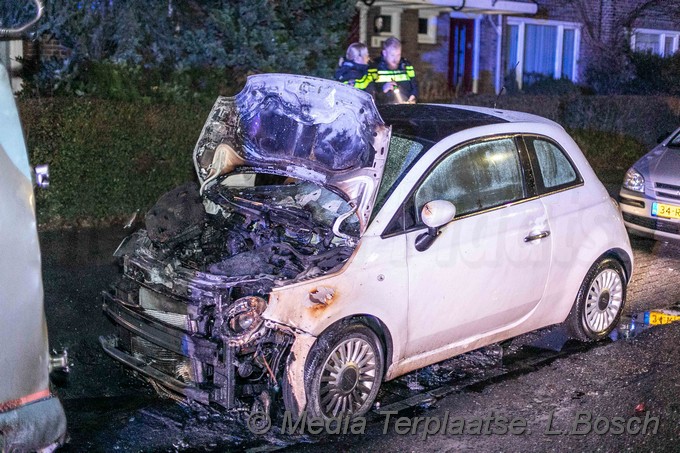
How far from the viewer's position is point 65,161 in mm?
9422

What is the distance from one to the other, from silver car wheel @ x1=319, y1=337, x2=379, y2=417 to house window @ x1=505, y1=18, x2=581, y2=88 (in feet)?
57.3

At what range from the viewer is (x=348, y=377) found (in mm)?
5414

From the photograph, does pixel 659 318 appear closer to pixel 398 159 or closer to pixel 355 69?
pixel 398 159

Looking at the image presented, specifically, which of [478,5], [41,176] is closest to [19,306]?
[41,176]

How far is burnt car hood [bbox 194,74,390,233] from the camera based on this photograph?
5594mm

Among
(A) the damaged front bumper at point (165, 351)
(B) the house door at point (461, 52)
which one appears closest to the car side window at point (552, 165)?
(A) the damaged front bumper at point (165, 351)

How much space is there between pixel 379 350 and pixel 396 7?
578 inches

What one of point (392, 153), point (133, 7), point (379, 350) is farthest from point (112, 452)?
point (133, 7)

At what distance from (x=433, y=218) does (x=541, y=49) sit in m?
18.6

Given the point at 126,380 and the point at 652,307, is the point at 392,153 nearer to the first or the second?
the point at 126,380

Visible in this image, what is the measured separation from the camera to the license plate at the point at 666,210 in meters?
9.80

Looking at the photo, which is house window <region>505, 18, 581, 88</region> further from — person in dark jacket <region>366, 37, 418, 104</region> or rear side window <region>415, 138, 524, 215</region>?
rear side window <region>415, 138, 524, 215</region>

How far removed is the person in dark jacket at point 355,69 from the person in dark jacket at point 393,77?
0.08m

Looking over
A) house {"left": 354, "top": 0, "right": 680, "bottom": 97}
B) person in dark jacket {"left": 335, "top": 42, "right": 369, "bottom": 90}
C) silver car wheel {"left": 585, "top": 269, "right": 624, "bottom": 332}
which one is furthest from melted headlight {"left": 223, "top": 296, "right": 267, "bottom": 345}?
house {"left": 354, "top": 0, "right": 680, "bottom": 97}
